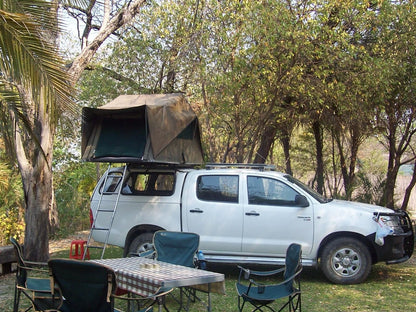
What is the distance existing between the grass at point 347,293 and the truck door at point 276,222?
0.75 metres

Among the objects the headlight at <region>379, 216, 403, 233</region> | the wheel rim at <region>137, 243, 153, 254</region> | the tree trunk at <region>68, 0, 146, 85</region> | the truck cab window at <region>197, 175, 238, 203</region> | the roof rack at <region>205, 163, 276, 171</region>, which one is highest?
the tree trunk at <region>68, 0, 146, 85</region>

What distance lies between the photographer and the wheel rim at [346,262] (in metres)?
7.57

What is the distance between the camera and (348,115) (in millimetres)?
11984

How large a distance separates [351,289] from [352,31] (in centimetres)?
636

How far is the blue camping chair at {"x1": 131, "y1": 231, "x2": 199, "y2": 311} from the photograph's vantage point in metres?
6.41

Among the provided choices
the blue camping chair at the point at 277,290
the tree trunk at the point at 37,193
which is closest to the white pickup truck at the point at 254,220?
the tree trunk at the point at 37,193

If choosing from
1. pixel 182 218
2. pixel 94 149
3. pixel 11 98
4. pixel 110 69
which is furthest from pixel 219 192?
pixel 110 69

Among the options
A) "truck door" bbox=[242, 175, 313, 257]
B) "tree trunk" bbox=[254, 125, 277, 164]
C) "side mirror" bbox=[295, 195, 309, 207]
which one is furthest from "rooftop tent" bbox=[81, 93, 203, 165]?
"tree trunk" bbox=[254, 125, 277, 164]

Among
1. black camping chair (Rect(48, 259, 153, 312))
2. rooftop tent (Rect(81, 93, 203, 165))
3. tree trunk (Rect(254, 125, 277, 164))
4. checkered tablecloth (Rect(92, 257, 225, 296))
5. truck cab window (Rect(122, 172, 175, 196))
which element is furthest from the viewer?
tree trunk (Rect(254, 125, 277, 164))

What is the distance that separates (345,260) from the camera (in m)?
7.59

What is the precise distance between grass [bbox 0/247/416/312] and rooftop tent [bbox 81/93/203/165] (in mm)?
2423

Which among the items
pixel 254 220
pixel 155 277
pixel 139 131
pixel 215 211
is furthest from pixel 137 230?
pixel 155 277

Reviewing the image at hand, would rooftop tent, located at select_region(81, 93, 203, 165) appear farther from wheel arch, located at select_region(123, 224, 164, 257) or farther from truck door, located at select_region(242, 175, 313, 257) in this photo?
truck door, located at select_region(242, 175, 313, 257)

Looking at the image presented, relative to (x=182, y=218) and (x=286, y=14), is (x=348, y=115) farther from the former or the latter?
(x=182, y=218)
